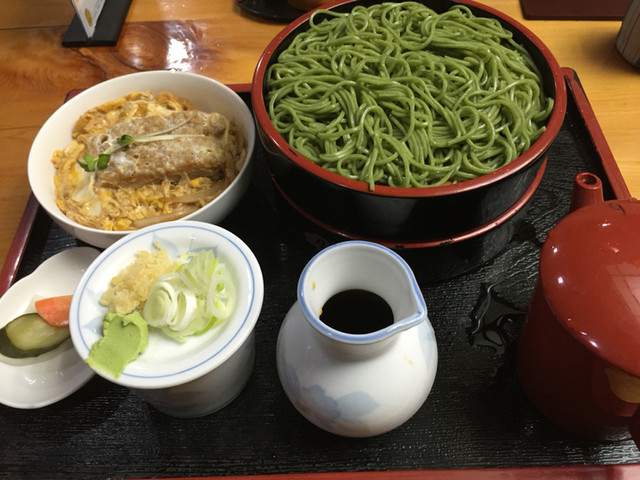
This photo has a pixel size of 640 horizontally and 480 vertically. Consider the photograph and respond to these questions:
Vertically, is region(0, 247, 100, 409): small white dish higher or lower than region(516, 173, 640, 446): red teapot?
lower

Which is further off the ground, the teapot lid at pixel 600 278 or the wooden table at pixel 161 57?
the teapot lid at pixel 600 278

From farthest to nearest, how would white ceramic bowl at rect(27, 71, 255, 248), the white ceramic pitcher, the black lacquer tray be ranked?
white ceramic bowl at rect(27, 71, 255, 248), the black lacquer tray, the white ceramic pitcher

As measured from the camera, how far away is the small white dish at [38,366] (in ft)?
3.91

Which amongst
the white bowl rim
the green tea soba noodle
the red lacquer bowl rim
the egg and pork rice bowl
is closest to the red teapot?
the red lacquer bowl rim

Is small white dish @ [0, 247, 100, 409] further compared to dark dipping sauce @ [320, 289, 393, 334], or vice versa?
small white dish @ [0, 247, 100, 409]

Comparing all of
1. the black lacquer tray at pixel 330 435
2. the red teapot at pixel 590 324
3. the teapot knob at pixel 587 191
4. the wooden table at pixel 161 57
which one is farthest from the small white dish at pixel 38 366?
the teapot knob at pixel 587 191

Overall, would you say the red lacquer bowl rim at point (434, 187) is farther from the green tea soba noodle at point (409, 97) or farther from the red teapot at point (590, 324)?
the red teapot at point (590, 324)

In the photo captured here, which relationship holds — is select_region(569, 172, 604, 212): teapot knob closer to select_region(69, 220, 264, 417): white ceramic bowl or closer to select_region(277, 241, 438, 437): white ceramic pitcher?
select_region(277, 241, 438, 437): white ceramic pitcher

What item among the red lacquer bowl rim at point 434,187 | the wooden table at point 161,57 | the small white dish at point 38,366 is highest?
the red lacquer bowl rim at point 434,187

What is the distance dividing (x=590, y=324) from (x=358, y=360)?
0.42 m

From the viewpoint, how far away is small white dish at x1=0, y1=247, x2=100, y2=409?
1.19 metres

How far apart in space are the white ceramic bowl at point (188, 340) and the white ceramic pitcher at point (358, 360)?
0.43 ft

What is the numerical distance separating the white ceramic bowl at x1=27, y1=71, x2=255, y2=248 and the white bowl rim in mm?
143

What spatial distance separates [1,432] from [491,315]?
125cm
